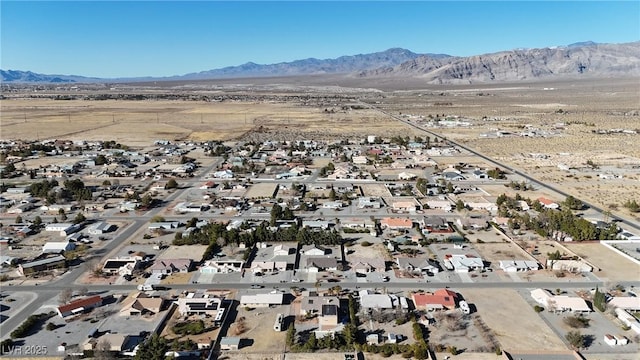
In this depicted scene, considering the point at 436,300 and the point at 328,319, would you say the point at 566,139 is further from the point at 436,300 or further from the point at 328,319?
the point at 328,319

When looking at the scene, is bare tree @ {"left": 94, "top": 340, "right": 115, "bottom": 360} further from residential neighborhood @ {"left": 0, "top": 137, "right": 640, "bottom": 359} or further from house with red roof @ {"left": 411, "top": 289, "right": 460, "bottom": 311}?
house with red roof @ {"left": 411, "top": 289, "right": 460, "bottom": 311}

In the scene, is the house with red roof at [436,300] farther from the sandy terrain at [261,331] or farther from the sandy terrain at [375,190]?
the sandy terrain at [375,190]

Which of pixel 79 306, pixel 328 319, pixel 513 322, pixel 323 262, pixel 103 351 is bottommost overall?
pixel 513 322

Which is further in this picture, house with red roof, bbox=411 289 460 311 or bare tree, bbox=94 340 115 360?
house with red roof, bbox=411 289 460 311

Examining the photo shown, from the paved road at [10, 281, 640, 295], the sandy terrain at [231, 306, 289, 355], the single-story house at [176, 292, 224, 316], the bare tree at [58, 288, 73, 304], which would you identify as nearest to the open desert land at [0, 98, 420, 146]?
the paved road at [10, 281, 640, 295]

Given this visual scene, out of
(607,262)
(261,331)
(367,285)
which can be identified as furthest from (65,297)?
(607,262)

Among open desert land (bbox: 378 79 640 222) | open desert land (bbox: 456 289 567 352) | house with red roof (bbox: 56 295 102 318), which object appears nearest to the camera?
open desert land (bbox: 456 289 567 352)
